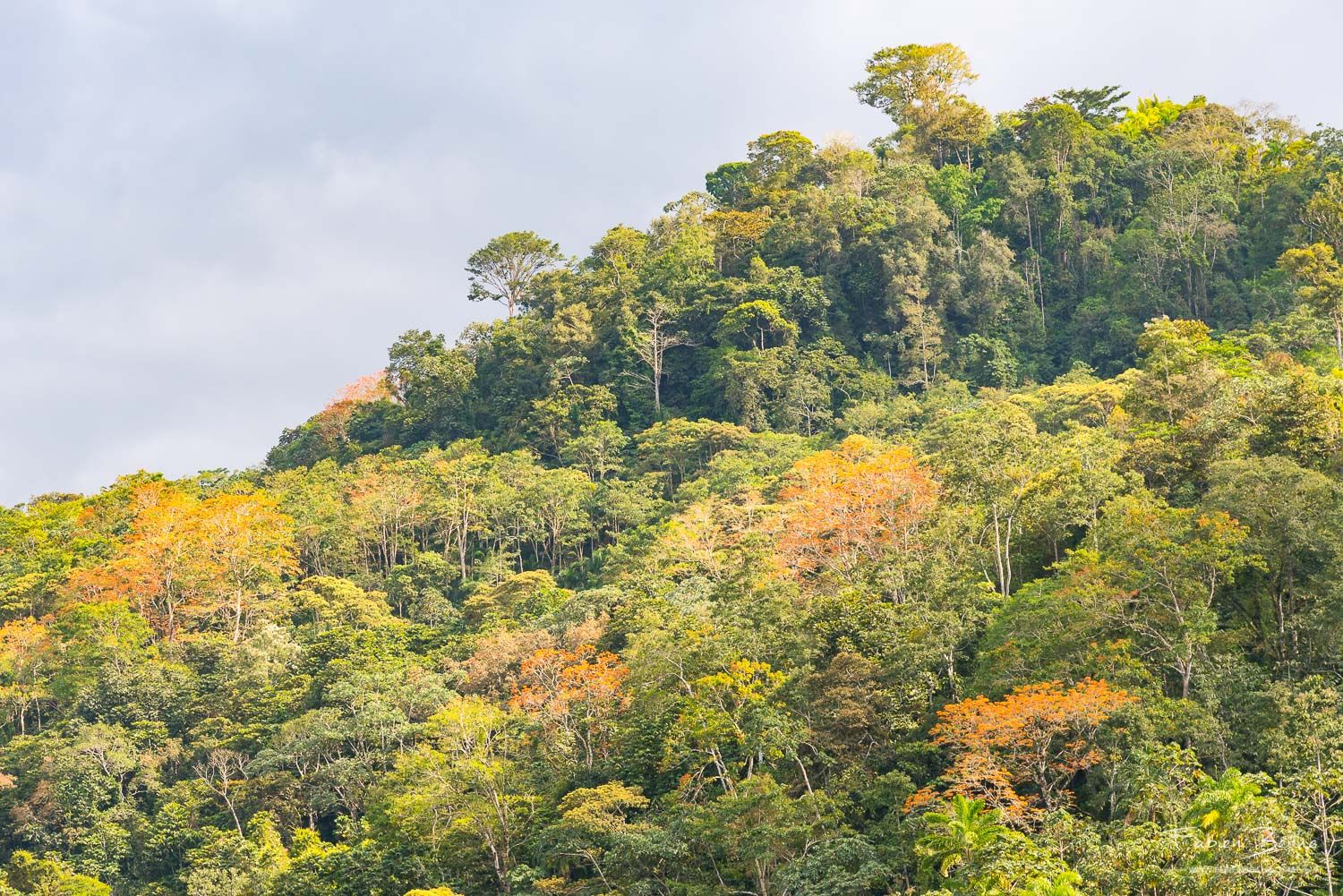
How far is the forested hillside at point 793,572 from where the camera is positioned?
2094 centimetres

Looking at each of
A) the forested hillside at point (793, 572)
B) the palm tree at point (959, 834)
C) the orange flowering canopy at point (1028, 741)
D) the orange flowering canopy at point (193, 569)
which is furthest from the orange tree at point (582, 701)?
the orange flowering canopy at point (193, 569)

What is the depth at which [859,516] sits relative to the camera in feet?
99.6

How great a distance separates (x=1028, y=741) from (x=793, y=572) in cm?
1011

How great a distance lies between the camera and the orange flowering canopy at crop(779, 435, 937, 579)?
96.8 ft

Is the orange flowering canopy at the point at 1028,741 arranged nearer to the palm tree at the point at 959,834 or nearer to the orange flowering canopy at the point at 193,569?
the palm tree at the point at 959,834

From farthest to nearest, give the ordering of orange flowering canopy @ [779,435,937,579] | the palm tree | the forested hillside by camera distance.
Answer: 1. orange flowering canopy @ [779,435,937,579]
2. the forested hillside
3. the palm tree

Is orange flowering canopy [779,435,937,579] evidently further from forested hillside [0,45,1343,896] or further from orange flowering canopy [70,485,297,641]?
orange flowering canopy [70,485,297,641]

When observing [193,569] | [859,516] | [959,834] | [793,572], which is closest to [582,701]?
[793,572]

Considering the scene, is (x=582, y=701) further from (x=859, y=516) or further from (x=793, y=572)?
(x=859, y=516)

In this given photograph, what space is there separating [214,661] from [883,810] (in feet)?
76.2

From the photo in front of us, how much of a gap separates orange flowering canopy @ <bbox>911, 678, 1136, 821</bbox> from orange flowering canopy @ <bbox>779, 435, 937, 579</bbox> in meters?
7.35

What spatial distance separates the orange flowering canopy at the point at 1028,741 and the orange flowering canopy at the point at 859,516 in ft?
24.1

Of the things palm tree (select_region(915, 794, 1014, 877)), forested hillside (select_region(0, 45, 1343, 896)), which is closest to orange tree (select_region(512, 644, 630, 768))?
forested hillside (select_region(0, 45, 1343, 896))

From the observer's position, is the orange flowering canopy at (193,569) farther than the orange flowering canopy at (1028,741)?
Yes
